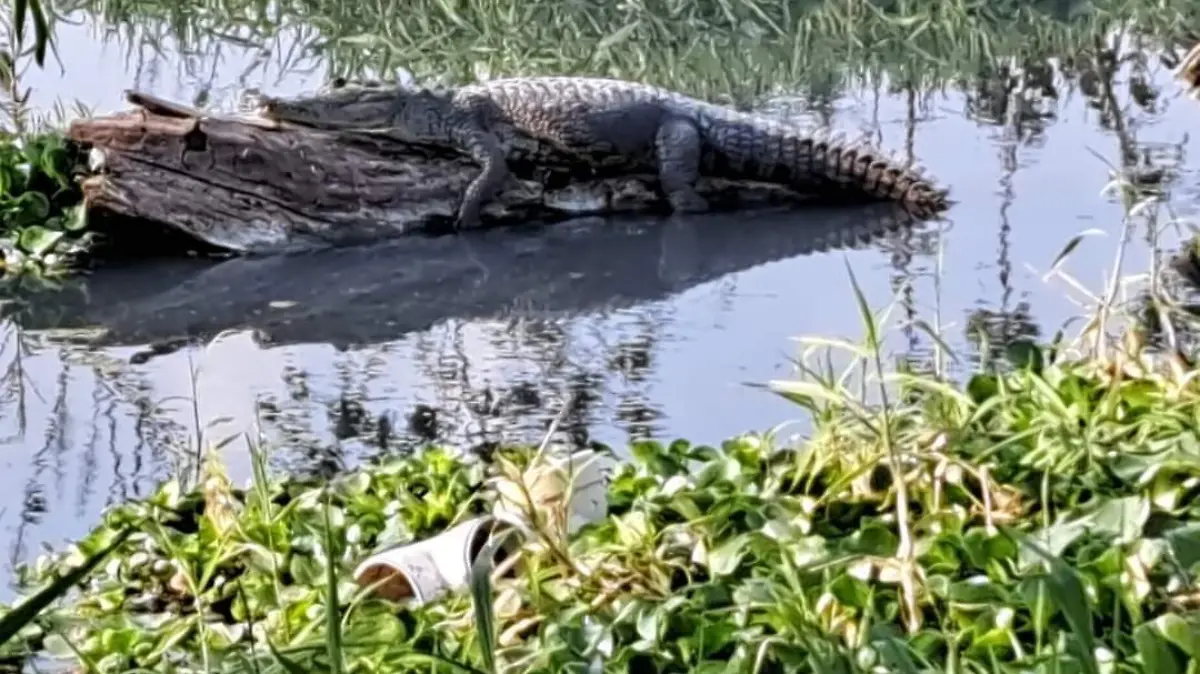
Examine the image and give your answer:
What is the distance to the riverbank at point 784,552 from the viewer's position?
1355mm

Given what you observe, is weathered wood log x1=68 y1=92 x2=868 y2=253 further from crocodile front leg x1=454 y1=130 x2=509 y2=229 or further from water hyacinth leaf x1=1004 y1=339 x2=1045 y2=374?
water hyacinth leaf x1=1004 y1=339 x2=1045 y2=374

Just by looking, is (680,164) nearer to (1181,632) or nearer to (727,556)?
(727,556)

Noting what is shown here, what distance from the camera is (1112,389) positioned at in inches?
71.6

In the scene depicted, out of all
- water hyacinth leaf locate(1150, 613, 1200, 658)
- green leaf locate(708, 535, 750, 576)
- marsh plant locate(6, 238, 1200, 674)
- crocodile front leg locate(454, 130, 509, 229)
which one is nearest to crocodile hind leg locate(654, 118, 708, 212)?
crocodile front leg locate(454, 130, 509, 229)

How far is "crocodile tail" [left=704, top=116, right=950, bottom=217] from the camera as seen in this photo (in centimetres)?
338

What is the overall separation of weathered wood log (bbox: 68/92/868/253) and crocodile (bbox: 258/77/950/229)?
0.08m

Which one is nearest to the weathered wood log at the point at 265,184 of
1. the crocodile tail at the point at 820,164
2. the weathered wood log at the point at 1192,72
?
the crocodile tail at the point at 820,164

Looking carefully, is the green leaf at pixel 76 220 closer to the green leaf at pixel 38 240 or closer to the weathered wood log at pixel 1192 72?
the green leaf at pixel 38 240

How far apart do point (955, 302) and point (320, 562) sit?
133 centimetres

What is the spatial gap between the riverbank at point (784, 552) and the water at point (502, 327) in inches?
7.7

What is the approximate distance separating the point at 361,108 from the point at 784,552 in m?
2.26

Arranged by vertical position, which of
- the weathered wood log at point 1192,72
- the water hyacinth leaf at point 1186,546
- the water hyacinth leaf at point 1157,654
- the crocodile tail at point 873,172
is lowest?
the water hyacinth leaf at point 1157,654

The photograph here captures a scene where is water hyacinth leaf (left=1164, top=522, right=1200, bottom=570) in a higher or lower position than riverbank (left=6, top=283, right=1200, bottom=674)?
higher

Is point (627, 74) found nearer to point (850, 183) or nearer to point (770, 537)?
point (850, 183)
